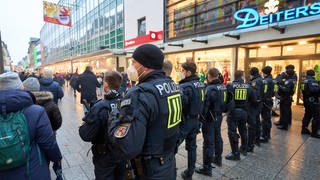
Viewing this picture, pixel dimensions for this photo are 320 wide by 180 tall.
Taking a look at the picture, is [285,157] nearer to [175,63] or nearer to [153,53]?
[153,53]

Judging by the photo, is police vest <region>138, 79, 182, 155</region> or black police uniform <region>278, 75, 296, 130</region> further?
black police uniform <region>278, 75, 296, 130</region>

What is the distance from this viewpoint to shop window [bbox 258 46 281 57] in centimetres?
1052

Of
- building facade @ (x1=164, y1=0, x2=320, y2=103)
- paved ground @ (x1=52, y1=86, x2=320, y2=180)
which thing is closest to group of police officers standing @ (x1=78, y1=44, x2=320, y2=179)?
paved ground @ (x1=52, y1=86, x2=320, y2=180)

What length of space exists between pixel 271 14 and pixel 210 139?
737cm

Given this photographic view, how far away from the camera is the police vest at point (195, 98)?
3.52m

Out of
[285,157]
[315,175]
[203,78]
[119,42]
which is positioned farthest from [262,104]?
[119,42]

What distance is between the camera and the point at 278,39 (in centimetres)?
916

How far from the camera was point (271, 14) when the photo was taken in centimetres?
887

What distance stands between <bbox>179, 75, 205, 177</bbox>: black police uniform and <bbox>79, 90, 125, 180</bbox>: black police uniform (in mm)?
1288

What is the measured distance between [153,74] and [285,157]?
425 cm

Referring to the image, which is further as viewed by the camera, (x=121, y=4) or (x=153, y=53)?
(x=121, y=4)

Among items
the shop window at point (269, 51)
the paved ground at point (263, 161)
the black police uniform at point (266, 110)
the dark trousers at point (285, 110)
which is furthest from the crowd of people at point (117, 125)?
the shop window at point (269, 51)

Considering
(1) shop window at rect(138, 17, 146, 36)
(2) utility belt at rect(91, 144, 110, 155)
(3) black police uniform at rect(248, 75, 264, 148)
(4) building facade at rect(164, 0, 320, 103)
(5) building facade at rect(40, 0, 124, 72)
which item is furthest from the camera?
(5) building facade at rect(40, 0, 124, 72)

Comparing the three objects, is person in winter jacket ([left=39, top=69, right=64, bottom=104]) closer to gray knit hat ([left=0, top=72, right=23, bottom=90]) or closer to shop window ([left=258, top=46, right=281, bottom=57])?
gray knit hat ([left=0, top=72, right=23, bottom=90])
